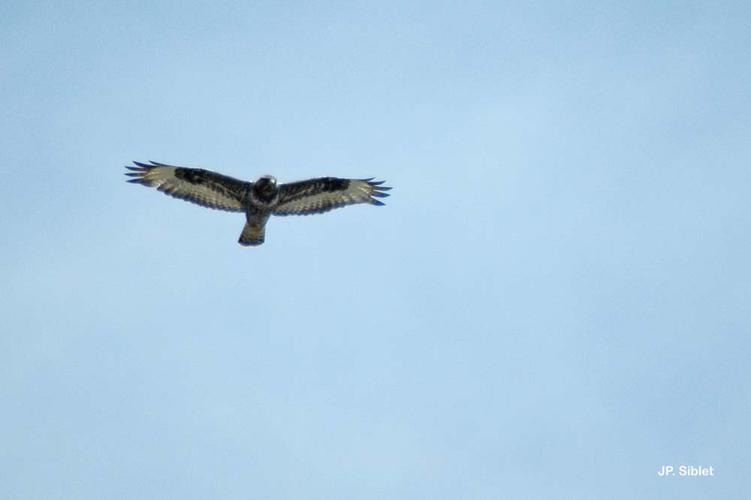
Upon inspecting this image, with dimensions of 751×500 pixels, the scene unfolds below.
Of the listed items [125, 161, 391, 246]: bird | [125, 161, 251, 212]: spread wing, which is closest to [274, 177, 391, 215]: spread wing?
[125, 161, 391, 246]: bird

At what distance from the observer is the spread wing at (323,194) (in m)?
17.2

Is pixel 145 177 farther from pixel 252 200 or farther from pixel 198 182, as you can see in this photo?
pixel 252 200

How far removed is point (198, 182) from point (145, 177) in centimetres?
126

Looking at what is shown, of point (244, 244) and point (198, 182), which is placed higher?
point (198, 182)

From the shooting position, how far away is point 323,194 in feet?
58.2

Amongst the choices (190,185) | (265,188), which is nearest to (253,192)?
(265,188)

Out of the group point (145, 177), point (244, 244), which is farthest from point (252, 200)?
point (145, 177)

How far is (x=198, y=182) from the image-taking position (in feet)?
56.3

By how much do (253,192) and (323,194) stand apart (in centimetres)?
178

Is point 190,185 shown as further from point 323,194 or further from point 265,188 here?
point 323,194

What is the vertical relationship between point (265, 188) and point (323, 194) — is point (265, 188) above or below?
below

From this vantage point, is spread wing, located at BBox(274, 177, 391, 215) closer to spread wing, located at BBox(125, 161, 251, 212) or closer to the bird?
the bird

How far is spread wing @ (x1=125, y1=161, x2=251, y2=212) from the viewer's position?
1705cm

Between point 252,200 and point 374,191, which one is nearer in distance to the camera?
point 252,200
